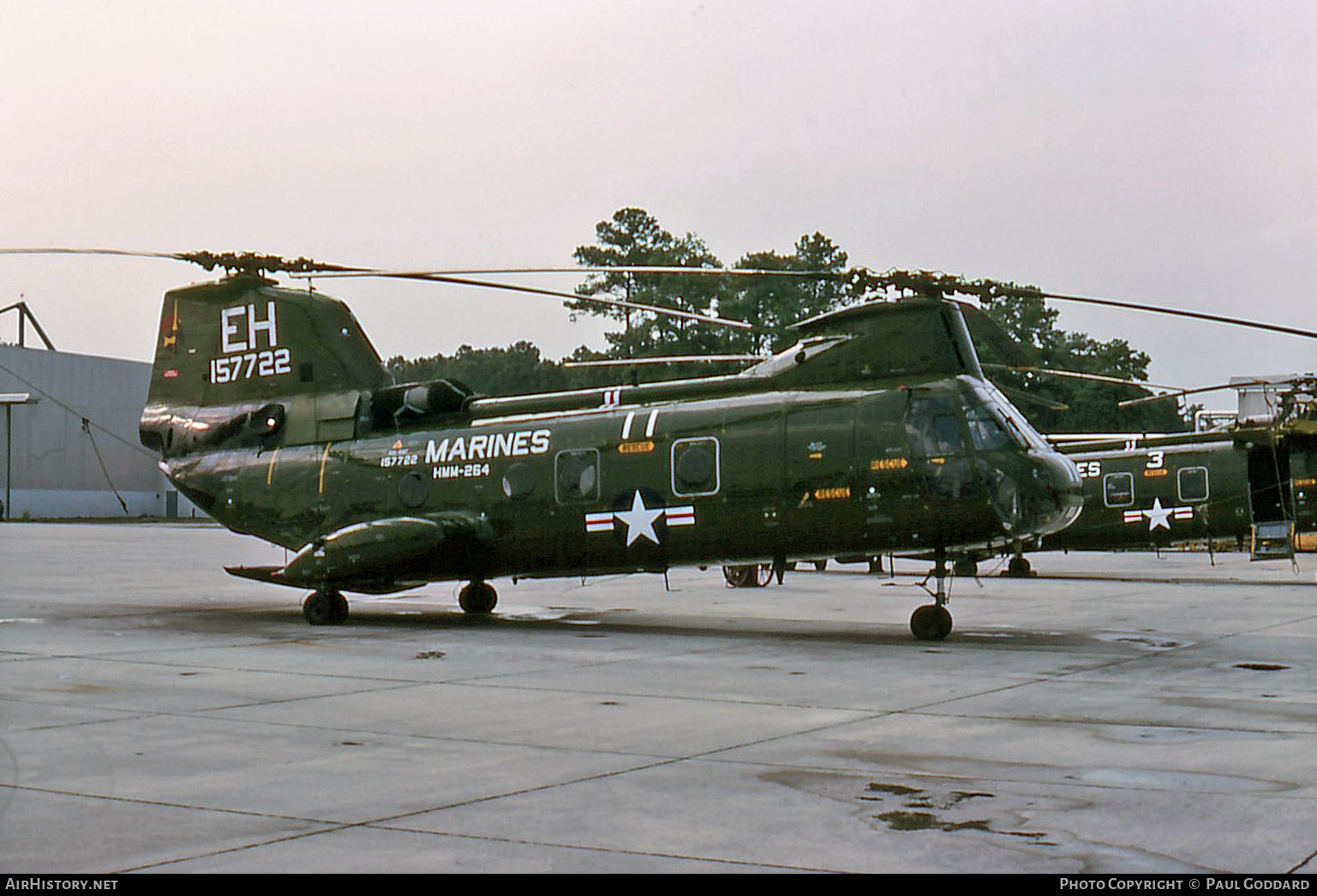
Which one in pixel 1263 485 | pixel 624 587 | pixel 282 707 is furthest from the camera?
pixel 1263 485

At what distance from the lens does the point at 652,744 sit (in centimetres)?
779

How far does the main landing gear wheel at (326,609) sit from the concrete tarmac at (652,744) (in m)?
0.59

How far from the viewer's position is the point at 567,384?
69938 mm

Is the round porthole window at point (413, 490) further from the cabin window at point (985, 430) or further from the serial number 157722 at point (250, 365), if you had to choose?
the cabin window at point (985, 430)

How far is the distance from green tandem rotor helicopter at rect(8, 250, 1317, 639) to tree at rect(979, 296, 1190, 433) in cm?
4311

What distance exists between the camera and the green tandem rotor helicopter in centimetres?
1397

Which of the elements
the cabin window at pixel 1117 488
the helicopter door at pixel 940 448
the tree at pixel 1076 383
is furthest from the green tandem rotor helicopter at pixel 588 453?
the tree at pixel 1076 383

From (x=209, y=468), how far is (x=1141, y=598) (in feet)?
46.5

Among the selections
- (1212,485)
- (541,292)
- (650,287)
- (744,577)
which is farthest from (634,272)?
(650,287)

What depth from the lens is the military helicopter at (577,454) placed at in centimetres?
1396

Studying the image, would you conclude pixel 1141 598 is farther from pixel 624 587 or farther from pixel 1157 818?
pixel 1157 818

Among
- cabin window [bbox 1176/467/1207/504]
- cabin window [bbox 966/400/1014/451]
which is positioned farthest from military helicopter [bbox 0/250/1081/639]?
cabin window [bbox 1176/467/1207/504]

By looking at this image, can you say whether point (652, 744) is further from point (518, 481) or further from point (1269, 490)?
point (1269, 490)

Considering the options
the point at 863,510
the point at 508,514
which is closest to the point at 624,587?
the point at 508,514
